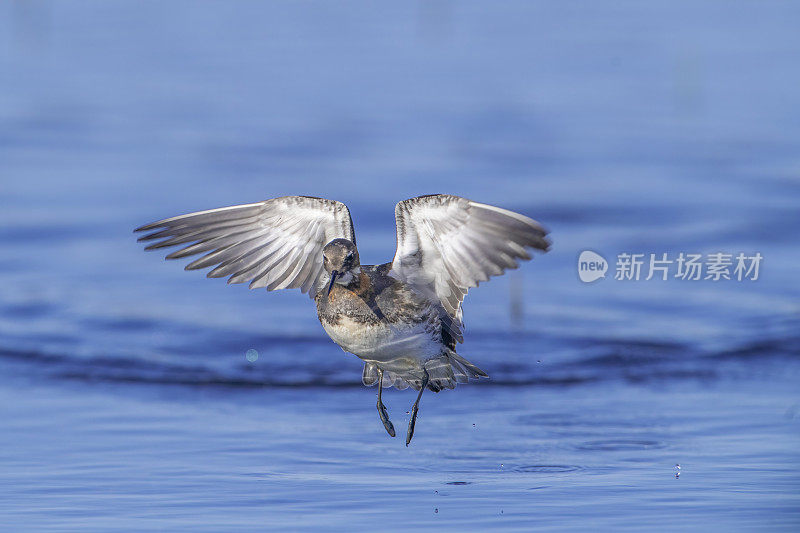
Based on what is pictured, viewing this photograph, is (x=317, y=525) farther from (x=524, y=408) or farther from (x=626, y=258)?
(x=626, y=258)

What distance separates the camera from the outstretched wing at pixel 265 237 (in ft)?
37.9

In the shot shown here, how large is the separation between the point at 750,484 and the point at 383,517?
292 centimetres

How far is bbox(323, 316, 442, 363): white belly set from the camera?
1111 centimetres

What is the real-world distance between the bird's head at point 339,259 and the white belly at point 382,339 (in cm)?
32

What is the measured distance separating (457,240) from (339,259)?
2.88 ft

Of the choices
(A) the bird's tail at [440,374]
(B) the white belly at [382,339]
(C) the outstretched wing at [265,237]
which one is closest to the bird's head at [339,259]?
(B) the white belly at [382,339]

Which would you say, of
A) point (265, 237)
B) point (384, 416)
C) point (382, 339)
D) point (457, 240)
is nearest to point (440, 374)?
point (384, 416)

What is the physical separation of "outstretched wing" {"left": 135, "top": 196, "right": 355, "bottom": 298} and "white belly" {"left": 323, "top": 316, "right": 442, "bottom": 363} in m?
0.82

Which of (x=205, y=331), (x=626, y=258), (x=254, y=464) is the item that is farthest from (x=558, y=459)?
(x=626, y=258)

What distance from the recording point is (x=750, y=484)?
455 inches

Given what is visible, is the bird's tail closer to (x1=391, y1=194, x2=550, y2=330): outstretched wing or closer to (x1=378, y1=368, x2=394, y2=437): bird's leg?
(x1=378, y1=368, x2=394, y2=437): bird's leg

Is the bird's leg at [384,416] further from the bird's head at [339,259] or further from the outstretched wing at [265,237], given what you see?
the bird's head at [339,259]

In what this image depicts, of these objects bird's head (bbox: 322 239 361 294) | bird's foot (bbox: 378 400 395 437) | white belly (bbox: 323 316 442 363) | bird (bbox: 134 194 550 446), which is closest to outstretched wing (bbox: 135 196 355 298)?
bird (bbox: 134 194 550 446)

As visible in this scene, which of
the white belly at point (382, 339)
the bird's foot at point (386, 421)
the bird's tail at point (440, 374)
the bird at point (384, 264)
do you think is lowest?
the bird's foot at point (386, 421)
